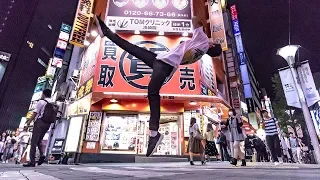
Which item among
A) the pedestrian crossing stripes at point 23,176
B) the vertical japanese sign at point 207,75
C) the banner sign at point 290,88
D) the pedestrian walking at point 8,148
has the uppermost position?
the vertical japanese sign at point 207,75

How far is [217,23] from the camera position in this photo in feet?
46.3

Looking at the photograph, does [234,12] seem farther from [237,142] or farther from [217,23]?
[237,142]

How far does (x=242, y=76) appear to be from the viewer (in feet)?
90.2

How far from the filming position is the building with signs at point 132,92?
33.9ft

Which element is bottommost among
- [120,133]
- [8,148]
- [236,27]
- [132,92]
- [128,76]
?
[8,148]

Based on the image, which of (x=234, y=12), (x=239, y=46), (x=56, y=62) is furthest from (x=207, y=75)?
(x=234, y=12)

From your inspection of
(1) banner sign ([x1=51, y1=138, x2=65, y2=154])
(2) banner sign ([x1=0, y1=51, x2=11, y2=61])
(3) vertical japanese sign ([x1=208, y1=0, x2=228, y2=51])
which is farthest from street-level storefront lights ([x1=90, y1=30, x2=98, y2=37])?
(2) banner sign ([x1=0, y1=51, x2=11, y2=61])

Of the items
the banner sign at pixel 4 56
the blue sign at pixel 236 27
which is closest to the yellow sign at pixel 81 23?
the blue sign at pixel 236 27

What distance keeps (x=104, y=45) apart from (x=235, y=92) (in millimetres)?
12806

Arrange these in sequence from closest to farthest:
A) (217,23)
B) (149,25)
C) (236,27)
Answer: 1. (149,25)
2. (217,23)
3. (236,27)

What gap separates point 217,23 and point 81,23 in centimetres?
855

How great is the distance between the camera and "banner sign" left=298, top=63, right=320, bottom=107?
8.07 m

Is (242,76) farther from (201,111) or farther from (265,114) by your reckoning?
(265,114)

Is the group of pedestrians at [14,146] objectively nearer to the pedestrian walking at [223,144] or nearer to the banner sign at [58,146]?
the banner sign at [58,146]
